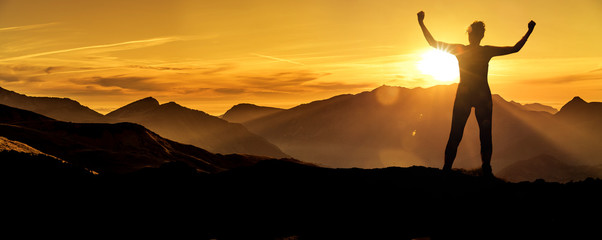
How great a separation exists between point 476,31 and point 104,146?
7552 centimetres

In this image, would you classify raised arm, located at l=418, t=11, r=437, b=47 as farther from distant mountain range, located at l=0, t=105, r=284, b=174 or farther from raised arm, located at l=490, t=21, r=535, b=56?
distant mountain range, located at l=0, t=105, r=284, b=174

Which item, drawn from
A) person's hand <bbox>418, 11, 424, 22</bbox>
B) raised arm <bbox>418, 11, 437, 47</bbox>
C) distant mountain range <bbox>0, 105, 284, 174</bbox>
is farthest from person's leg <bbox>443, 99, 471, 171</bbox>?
distant mountain range <bbox>0, 105, 284, 174</bbox>

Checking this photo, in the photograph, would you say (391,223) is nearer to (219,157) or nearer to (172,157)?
(172,157)

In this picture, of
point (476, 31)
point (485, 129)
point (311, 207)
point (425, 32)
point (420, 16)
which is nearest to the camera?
point (311, 207)

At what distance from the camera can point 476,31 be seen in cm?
1127

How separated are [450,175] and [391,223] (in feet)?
10.5

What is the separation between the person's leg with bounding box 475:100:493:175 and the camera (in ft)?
37.0

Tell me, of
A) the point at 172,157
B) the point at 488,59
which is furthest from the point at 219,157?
the point at 488,59

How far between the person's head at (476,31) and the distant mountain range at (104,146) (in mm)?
40155

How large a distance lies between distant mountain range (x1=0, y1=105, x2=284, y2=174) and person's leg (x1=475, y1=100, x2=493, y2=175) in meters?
39.7

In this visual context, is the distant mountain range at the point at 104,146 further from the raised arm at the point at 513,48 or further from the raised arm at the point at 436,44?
the raised arm at the point at 513,48

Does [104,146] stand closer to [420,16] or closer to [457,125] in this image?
[420,16]

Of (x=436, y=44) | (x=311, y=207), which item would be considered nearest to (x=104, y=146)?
(x=436, y=44)

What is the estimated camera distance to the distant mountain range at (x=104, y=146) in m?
61.0
